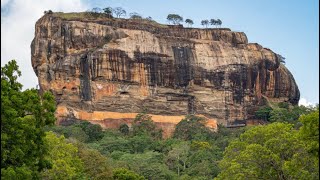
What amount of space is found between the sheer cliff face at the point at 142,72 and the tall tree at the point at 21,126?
174 feet

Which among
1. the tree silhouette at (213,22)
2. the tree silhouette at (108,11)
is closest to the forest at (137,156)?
the tree silhouette at (108,11)

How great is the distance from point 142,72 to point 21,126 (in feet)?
184

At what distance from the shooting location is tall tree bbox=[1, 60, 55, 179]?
59.4 ft

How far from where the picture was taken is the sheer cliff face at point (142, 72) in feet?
241

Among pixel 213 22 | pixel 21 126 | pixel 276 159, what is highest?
pixel 213 22

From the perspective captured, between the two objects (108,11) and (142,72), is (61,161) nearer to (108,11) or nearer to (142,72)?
(142,72)

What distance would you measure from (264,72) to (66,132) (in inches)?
1178

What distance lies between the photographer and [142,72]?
74.6 meters

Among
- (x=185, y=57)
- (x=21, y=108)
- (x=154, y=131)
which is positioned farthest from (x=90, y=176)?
(x=185, y=57)

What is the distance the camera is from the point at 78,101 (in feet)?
241

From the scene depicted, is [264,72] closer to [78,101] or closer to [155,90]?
[155,90]

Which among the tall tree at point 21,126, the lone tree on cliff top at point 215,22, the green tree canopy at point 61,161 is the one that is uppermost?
the lone tree on cliff top at point 215,22

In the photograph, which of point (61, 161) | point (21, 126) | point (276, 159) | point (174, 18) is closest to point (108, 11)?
point (174, 18)

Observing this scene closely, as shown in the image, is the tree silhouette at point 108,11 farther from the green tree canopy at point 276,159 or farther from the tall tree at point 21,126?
the tall tree at point 21,126
